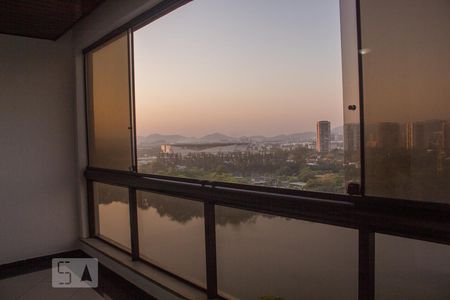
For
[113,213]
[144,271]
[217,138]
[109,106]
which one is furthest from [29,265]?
[217,138]

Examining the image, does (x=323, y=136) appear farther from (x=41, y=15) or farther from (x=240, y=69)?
(x=41, y=15)

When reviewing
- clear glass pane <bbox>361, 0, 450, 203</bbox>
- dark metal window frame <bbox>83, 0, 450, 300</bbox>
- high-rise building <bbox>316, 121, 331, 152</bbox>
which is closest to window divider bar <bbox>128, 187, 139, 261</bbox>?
dark metal window frame <bbox>83, 0, 450, 300</bbox>

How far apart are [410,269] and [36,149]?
4175 mm

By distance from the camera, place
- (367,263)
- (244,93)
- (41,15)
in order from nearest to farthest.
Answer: (367,263)
(244,93)
(41,15)

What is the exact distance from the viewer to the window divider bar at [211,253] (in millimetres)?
2451

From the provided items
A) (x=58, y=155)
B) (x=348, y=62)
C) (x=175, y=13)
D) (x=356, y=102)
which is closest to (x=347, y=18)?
(x=348, y=62)

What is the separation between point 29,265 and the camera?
12.9ft

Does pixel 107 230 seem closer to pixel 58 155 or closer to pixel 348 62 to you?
pixel 58 155

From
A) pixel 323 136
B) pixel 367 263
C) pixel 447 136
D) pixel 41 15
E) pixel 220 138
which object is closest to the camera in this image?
pixel 447 136

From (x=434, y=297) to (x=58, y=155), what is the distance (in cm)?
422

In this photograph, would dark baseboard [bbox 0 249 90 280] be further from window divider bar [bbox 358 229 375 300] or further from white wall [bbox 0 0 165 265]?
window divider bar [bbox 358 229 375 300]

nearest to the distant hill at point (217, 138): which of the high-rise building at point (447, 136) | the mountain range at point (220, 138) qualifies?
the mountain range at point (220, 138)

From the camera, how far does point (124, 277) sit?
330 cm

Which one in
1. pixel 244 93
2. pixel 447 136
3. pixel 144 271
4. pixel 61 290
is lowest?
pixel 61 290
